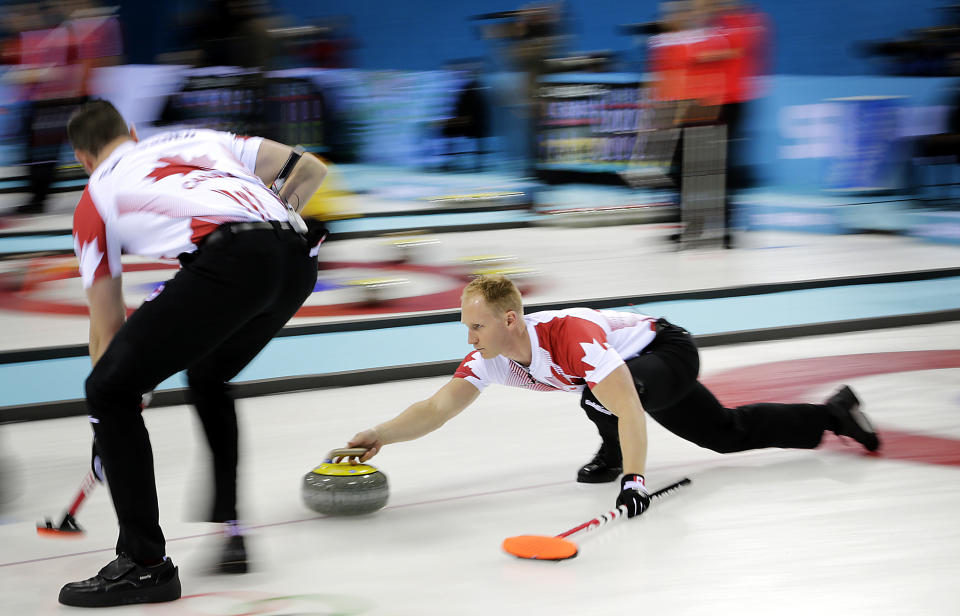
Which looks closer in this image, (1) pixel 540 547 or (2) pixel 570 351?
(1) pixel 540 547

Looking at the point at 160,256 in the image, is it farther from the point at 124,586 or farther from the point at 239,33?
the point at 239,33

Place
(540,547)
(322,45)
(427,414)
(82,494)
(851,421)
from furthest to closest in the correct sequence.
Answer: (322,45)
(851,421)
(427,414)
(82,494)
(540,547)

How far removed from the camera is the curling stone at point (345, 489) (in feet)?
12.3

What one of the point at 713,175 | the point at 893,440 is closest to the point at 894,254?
the point at 713,175

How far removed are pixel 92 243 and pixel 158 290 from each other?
0.21 meters

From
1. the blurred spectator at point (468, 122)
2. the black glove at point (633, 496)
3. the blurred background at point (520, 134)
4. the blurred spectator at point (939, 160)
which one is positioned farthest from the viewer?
the blurred spectator at point (468, 122)

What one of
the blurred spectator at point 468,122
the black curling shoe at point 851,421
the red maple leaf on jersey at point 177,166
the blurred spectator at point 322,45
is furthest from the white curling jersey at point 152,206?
the blurred spectator at point 468,122

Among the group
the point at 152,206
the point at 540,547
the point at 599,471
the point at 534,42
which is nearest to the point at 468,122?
the point at 534,42

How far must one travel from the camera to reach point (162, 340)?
9.45 feet

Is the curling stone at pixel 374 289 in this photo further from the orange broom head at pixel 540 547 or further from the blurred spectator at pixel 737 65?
the orange broom head at pixel 540 547

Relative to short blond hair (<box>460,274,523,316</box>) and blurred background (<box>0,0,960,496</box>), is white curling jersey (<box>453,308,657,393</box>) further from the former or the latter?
blurred background (<box>0,0,960,496</box>)

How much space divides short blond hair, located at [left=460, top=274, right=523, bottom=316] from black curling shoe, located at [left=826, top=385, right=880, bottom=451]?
1.46 meters

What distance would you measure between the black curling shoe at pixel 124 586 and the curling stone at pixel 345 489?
0.78 meters

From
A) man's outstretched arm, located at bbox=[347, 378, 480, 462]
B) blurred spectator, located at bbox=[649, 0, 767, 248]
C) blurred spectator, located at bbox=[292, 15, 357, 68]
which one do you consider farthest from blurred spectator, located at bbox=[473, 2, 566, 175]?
man's outstretched arm, located at bbox=[347, 378, 480, 462]
